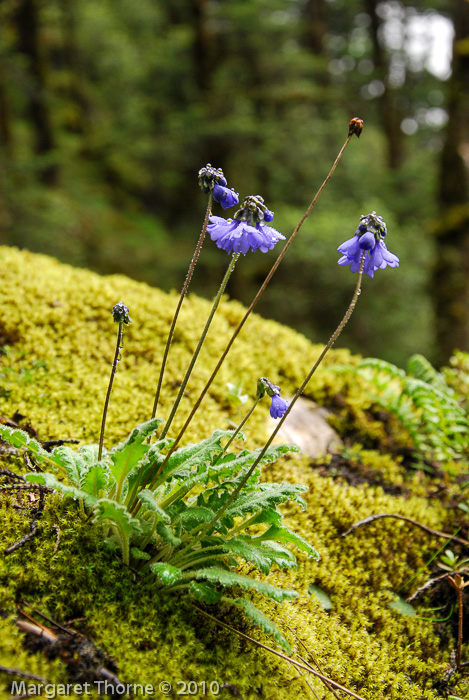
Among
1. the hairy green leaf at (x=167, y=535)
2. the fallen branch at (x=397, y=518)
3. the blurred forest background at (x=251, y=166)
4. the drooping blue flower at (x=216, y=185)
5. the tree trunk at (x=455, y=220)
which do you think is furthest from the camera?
the blurred forest background at (x=251, y=166)

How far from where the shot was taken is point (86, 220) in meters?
14.2

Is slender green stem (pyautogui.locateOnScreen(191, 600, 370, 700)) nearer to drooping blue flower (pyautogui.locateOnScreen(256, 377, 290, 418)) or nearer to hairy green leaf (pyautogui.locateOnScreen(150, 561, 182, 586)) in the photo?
hairy green leaf (pyautogui.locateOnScreen(150, 561, 182, 586))

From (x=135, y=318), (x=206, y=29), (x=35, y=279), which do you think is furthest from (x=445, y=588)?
(x=206, y=29)

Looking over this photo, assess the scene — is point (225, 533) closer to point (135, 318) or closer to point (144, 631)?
point (144, 631)

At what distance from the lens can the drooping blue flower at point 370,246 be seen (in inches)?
66.3

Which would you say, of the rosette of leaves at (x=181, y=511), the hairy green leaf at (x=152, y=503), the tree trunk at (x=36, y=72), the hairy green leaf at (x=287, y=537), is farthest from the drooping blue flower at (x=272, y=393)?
the tree trunk at (x=36, y=72)

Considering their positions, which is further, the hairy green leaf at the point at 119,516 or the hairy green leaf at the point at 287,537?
the hairy green leaf at the point at 287,537

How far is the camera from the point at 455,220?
24.8 feet

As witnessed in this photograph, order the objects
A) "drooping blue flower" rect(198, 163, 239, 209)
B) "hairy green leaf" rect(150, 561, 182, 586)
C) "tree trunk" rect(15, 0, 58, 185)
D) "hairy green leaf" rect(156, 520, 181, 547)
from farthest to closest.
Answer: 1. "tree trunk" rect(15, 0, 58, 185)
2. "drooping blue flower" rect(198, 163, 239, 209)
3. "hairy green leaf" rect(156, 520, 181, 547)
4. "hairy green leaf" rect(150, 561, 182, 586)

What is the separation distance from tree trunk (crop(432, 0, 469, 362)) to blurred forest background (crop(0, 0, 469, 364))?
0.02 m

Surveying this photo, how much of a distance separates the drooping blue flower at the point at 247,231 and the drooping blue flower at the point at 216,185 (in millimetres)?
94

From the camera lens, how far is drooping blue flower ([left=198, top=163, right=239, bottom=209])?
1812 millimetres

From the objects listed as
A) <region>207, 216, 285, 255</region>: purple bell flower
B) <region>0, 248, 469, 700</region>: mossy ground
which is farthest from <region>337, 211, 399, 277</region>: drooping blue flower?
<region>0, 248, 469, 700</region>: mossy ground

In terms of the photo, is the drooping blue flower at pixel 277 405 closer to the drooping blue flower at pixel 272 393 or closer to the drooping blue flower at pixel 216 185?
the drooping blue flower at pixel 272 393
